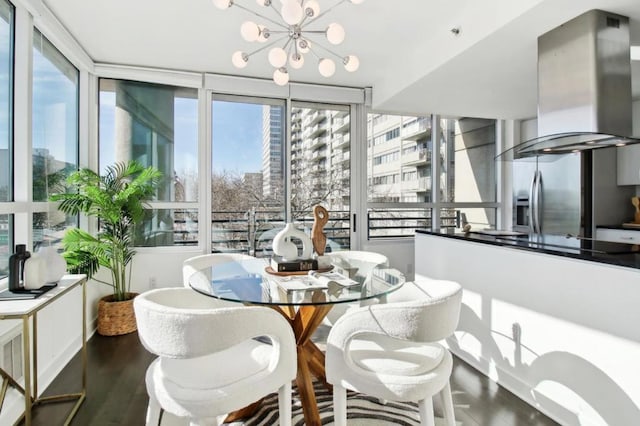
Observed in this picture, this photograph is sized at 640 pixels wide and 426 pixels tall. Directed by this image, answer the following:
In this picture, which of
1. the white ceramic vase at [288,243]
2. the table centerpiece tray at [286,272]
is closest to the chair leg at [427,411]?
the table centerpiece tray at [286,272]

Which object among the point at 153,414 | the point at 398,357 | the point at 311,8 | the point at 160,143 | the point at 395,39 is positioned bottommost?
the point at 153,414

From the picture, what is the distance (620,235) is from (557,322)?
2.53 m

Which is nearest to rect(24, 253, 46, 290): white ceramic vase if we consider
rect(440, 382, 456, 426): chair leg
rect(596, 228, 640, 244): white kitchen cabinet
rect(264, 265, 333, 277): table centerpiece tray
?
rect(264, 265, 333, 277): table centerpiece tray

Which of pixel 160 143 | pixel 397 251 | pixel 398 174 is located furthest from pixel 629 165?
pixel 160 143

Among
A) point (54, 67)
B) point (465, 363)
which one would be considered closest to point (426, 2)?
point (465, 363)

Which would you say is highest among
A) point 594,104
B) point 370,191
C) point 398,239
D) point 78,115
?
point 78,115

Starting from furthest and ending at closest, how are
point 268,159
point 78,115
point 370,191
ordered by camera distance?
1. point 370,191
2. point 268,159
3. point 78,115

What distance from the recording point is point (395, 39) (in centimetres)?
308

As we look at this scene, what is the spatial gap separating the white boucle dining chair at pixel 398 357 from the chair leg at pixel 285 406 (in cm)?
18

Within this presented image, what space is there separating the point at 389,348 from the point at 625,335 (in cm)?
107

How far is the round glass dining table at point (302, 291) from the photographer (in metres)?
1.61

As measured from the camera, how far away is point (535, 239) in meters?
2.48

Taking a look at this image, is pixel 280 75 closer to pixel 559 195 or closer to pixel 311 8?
pixel 311 8

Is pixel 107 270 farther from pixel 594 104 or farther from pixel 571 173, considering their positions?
pixel 571 173
